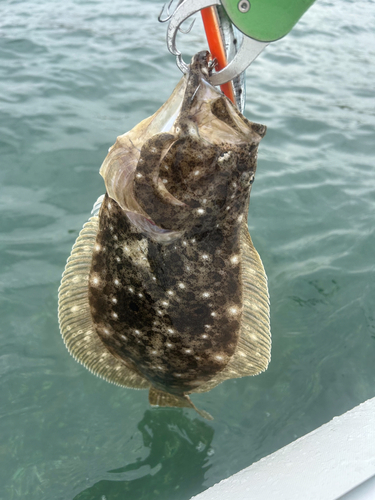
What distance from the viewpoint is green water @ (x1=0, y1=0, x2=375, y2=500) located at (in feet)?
10.7

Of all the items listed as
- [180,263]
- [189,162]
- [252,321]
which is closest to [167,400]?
[252,321]

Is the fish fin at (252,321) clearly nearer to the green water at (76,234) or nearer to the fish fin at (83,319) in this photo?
the fish fin at (83,319)

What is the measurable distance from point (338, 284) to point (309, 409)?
4.43ft

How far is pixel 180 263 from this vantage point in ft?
6.70

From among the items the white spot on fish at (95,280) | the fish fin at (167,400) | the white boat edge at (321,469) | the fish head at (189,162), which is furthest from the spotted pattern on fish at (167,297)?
the white boat edge at (321,469)

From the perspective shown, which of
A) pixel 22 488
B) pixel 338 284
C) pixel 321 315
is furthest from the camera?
pixel 338 284

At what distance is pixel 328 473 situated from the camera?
5.83 feet

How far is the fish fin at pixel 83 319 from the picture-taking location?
2.31m

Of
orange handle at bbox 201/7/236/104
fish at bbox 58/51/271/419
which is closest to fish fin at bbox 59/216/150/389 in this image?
fish at bbox 58/51/271/419

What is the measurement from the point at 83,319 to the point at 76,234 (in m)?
2.23

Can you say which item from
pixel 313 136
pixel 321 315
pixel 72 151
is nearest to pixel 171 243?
pixel 321 315

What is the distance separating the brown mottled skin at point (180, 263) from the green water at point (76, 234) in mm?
1052

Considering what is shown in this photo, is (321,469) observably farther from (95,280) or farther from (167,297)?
(95,280)

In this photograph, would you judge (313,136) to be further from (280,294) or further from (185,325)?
(185,325)
